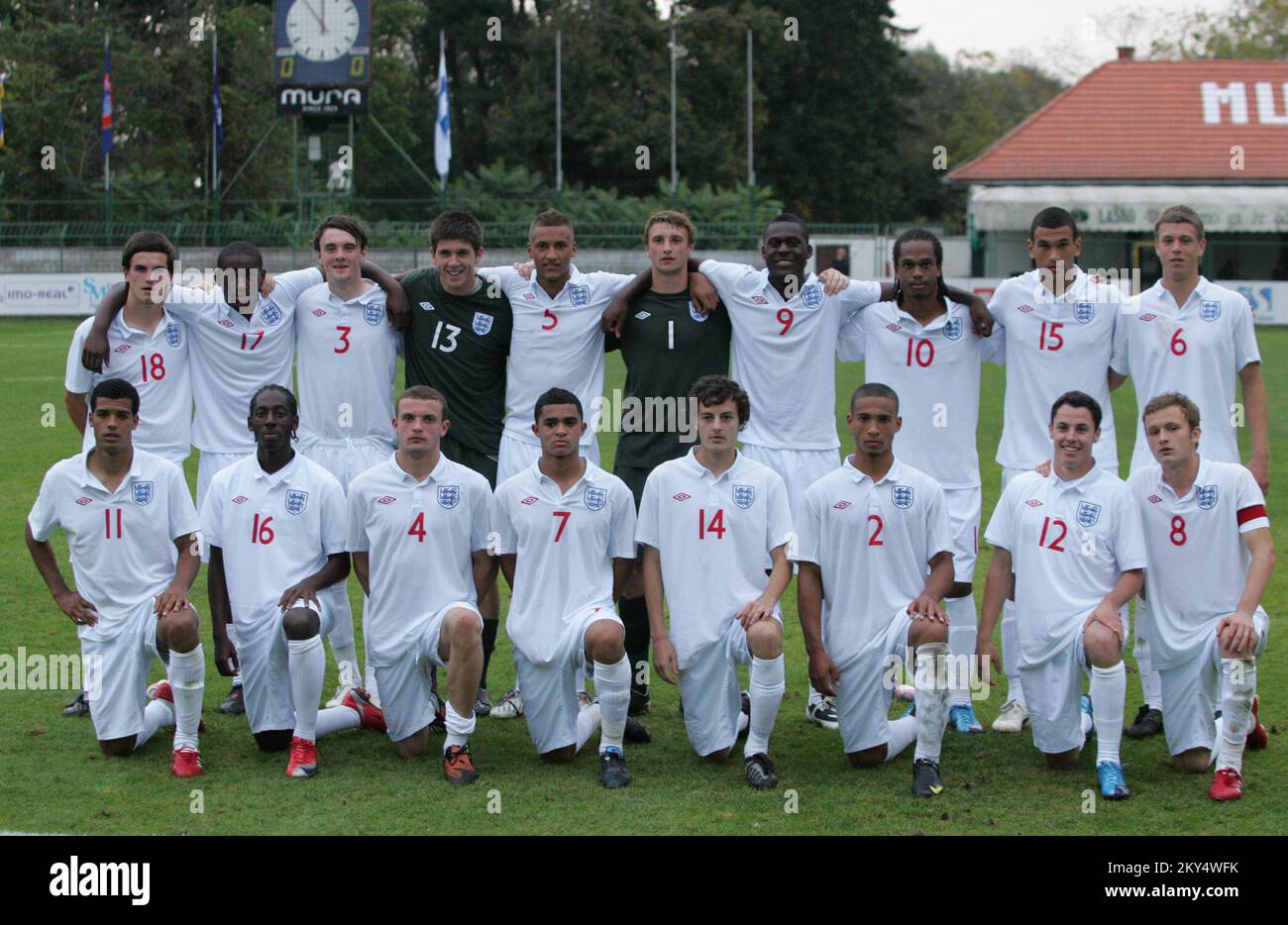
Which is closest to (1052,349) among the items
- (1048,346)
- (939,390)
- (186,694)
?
(1048,346)

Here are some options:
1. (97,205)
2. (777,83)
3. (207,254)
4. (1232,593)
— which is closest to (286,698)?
(1232,593)

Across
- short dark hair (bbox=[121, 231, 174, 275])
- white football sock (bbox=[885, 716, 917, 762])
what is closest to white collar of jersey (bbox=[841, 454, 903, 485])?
white football sock (bbox=[885, 716, 917, 762])

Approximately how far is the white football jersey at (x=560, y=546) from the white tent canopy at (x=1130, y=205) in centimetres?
3091

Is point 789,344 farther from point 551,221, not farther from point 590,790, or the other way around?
point 590,790

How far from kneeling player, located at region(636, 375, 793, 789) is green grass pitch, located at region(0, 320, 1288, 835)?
296 millimetres

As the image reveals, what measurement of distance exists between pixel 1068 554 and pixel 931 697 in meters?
0.86

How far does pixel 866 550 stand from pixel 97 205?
35225 mm

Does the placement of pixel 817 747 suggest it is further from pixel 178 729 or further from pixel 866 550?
pixel 178 729

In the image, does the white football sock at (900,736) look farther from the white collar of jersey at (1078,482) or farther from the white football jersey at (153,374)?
the white football jersey at (153,374)

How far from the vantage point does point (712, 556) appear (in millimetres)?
6539

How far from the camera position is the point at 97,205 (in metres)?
38.1

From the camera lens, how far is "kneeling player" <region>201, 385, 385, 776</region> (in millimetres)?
6590

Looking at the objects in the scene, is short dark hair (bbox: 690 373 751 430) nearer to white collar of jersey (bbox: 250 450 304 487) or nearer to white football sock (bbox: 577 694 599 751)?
white football sock (bbox: 577 694 599 751)

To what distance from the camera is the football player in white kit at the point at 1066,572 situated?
6254mm
